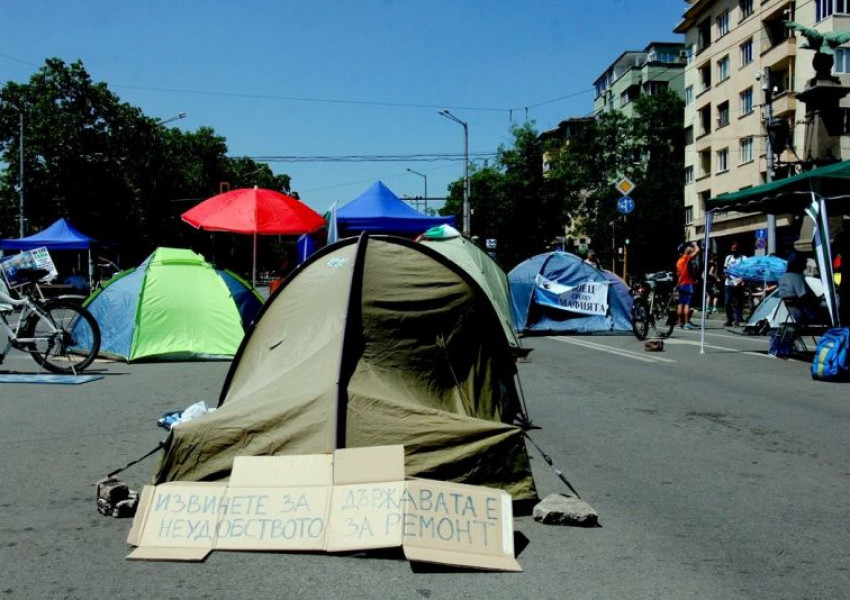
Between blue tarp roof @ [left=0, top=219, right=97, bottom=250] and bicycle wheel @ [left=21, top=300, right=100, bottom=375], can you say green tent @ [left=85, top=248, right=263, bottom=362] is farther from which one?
blue tarp roof @ [left=0, top=219, right=97, bottom=250]

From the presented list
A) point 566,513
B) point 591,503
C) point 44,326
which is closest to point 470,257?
point 44,326

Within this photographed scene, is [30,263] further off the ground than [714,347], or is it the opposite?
[30,263]

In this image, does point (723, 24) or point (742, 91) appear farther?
point (723, 24)

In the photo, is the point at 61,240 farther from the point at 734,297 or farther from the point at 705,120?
the point at 705,120

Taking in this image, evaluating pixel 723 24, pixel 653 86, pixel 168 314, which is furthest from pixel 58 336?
pixel 653 86

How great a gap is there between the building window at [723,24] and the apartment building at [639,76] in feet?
62.6

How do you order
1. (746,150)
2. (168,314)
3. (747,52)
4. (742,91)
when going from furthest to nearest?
1. (742,91)
2. (746,150)
3. (747,52)
4. (168,314)

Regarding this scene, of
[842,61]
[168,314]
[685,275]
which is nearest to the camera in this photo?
[168,314]

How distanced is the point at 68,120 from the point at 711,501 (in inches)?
2045

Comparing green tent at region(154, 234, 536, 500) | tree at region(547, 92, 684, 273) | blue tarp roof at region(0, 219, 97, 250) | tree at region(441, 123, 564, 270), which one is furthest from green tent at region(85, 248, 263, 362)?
tree at region(441, 123, 564, 270)

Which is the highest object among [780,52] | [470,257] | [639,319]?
[780,52]

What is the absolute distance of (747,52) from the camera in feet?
147

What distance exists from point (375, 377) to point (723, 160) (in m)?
46.8

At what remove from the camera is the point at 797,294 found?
→ 12.8 metres
